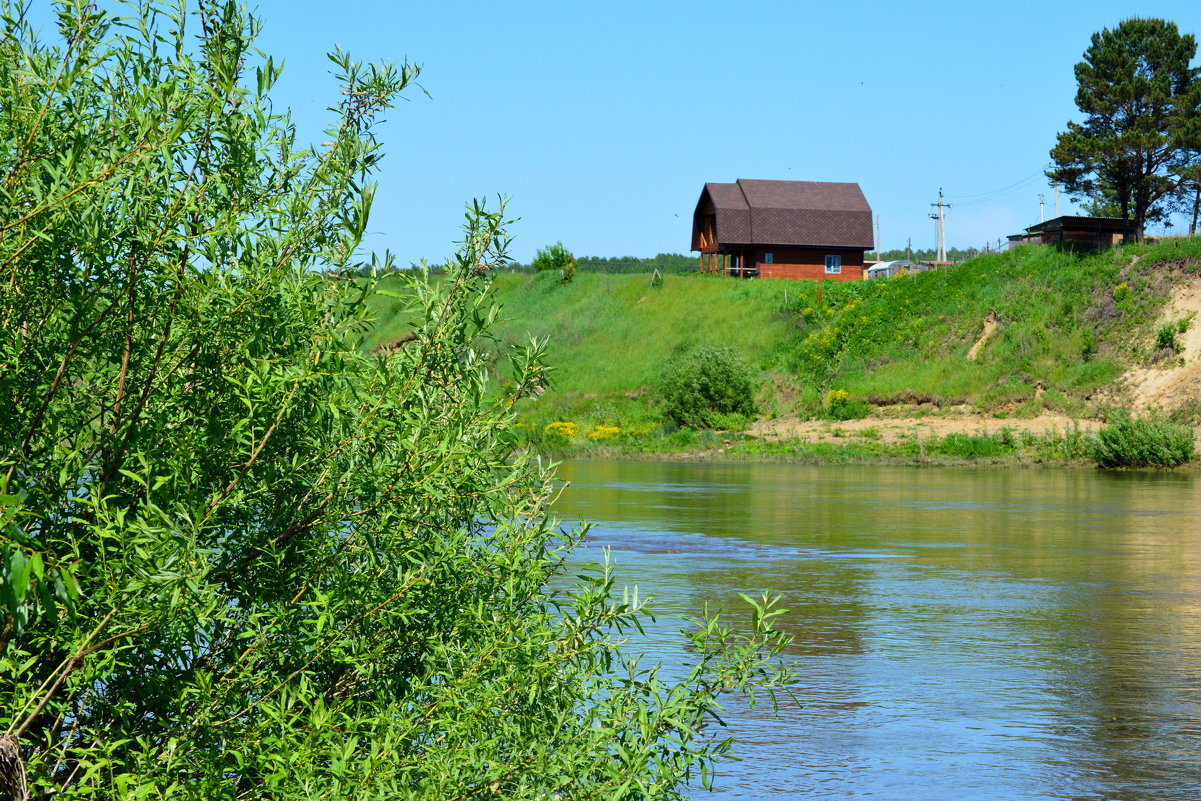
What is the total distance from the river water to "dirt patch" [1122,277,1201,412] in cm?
1828

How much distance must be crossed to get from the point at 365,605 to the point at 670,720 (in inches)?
52.8

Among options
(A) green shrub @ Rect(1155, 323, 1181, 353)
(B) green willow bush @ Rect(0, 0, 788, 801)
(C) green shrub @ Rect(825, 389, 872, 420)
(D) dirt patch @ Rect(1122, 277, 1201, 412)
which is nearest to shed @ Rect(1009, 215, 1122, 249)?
(D) dirt patch @ Rect(1122, 277, 1201, 412)

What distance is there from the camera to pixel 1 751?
435 centimetres

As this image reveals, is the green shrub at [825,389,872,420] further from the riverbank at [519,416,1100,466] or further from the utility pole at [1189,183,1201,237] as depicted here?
the utility pole at [1189,183,1201,237]

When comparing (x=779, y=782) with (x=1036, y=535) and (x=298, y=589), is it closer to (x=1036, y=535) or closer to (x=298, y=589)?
(x=298, y=589)

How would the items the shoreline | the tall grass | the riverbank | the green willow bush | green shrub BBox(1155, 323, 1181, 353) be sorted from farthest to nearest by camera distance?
1. the tall grass
2. green shrub BBox(1155, 323, 1181, 353)
3. the riverbank
4. the shoreline
5. the green willow bush

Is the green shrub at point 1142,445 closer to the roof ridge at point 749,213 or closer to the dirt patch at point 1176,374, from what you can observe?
the dirt patch at point 1176,374

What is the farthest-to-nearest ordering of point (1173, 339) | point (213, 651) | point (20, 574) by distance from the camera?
point (1173, 339) → point (213, 651) → point (20, 574)

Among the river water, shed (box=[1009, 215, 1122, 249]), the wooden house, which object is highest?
the wooden house

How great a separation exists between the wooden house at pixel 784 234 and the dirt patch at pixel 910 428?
32.4 metres

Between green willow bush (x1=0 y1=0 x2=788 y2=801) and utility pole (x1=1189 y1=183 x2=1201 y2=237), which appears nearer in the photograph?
green willow bush (x1=0 y1=0 x2=788 y2=801)

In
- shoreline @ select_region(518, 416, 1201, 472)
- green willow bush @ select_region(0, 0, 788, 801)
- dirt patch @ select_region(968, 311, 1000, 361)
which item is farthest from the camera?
dirt patch @ select_region(968, 311, 1000, 361)

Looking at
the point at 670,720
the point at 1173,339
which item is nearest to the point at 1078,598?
the point at 670,720

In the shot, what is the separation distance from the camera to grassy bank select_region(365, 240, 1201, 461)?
51875 mm
